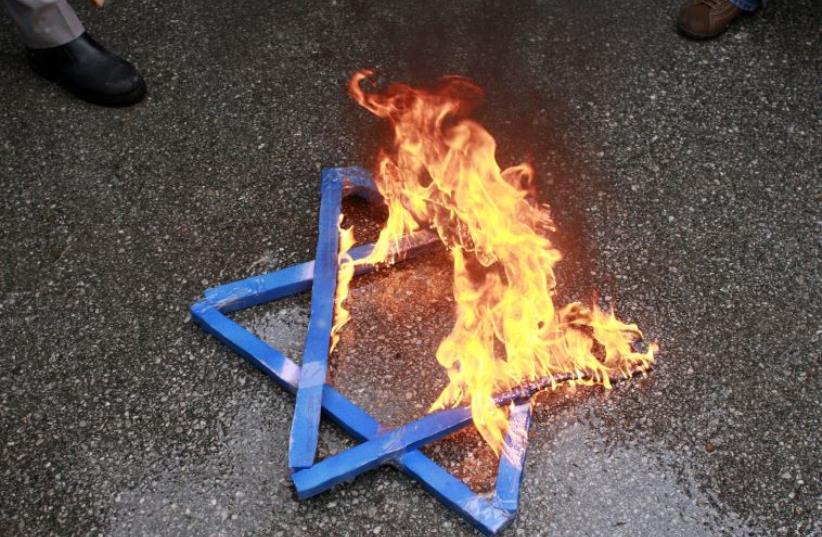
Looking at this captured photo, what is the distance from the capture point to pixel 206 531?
2.37m

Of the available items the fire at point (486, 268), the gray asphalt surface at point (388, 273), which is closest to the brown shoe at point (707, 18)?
the gray asphalt surface at point (388, 273)

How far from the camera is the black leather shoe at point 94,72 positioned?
3.62 meters

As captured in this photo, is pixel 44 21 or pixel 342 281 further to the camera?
pixel 44 21

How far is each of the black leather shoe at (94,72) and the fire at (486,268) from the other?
1.18 m

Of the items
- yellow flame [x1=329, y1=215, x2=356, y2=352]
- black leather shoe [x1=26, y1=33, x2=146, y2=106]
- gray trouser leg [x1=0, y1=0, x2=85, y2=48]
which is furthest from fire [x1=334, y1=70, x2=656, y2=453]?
gray trouser leg [x1=0, y1=0, x2=85, y2=48]

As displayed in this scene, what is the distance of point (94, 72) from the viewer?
3625 mm

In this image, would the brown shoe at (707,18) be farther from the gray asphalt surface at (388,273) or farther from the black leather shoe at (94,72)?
the black leather shoe at (94,72)

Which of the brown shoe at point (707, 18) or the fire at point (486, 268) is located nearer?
the fire at point (486, 268)

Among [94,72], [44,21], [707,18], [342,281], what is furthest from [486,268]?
[44,21]

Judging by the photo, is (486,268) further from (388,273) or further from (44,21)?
(44,21)

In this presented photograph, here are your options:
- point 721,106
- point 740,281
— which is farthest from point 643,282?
point 721,106

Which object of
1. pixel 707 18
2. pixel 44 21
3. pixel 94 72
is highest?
pixel 707 18

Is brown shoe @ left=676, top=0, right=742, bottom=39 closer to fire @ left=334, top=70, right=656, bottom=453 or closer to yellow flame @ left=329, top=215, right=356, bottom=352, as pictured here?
fire @ left=334, top=70, right=656, bottom=453

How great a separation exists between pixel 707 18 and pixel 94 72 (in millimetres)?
2799
